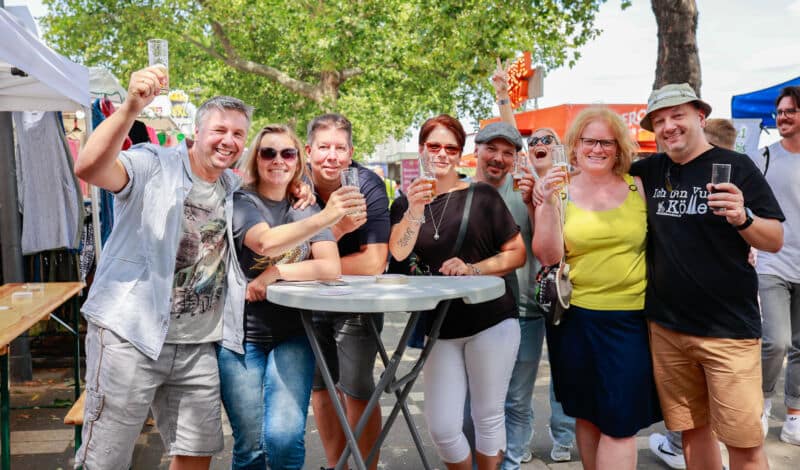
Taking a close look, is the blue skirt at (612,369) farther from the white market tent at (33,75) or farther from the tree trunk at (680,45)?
the tree trunk at (680,45)

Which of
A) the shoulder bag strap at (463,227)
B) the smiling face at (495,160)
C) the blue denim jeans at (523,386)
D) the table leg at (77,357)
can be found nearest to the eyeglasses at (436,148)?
the shoulder bag strap at (463,227)

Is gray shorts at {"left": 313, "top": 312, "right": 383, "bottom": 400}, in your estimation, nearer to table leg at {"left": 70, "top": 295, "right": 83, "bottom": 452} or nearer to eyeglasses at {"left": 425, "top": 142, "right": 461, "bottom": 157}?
eyeglasses at {"left": 425, "top": 142, "right": 461, "bottom": 157}

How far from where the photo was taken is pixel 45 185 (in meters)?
5.81

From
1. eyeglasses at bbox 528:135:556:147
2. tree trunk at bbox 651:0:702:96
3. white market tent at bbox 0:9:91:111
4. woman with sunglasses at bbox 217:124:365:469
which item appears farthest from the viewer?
tree trunk at bbox 651:0:702:96

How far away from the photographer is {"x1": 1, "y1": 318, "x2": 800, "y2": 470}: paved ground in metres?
3.66

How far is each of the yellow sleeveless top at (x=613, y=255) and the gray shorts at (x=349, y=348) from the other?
3.25 ft

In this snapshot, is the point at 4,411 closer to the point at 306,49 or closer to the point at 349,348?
the point at 349,348

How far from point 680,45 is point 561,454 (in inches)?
168

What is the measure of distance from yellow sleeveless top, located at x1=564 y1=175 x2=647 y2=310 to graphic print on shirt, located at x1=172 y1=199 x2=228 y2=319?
1494mm

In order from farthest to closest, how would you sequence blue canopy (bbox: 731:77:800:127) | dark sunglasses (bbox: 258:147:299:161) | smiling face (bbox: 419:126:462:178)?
blue canopy (bbox: 731:77:800:127), smiling face (bbox: 419:126:462:178), dark sunglasses (bbox: 258:147:299:161)

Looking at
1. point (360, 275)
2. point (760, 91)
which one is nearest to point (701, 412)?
point (360, 275)

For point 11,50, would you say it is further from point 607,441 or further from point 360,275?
point 607,441

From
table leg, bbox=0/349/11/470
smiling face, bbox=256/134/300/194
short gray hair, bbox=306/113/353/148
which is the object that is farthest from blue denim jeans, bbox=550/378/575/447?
table leg, bbox=0/349/11/470

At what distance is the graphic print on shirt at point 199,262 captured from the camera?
7.50 ft
